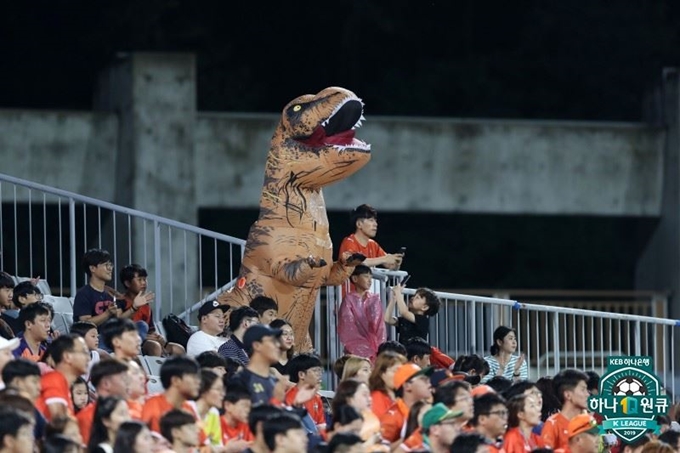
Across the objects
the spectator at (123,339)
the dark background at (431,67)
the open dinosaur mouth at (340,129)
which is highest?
the dark background at (431,67)

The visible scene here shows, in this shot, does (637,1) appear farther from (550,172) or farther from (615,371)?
(615,371)

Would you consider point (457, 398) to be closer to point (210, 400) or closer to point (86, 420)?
point (210, 400)

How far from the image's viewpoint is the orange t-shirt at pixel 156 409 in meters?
9.95

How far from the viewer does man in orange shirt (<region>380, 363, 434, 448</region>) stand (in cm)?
1119

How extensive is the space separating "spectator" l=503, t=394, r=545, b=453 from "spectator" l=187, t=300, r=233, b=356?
2142mm

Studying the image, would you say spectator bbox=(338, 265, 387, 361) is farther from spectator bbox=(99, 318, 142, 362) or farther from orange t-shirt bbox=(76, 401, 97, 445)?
orange t-shirt bbox=(76, 401, 97, 445)

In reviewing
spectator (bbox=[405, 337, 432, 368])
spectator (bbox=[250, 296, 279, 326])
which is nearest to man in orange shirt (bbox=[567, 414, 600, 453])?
spectator (bbox=[405, 337, 432, 368])

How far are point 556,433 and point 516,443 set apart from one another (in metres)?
0.38

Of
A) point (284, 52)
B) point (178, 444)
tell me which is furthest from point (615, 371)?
point (284, 52)

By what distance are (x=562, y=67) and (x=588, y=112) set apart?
0.75m

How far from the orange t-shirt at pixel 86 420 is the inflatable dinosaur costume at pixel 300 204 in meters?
3.76

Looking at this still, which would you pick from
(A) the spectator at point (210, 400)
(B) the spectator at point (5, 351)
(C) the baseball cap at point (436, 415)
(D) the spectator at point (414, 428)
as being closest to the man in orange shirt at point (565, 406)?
(D) the spectator at point (414, 428)

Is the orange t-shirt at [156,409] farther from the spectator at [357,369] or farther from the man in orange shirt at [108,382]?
the spectator at [357,369]

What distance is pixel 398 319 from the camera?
1416cm
